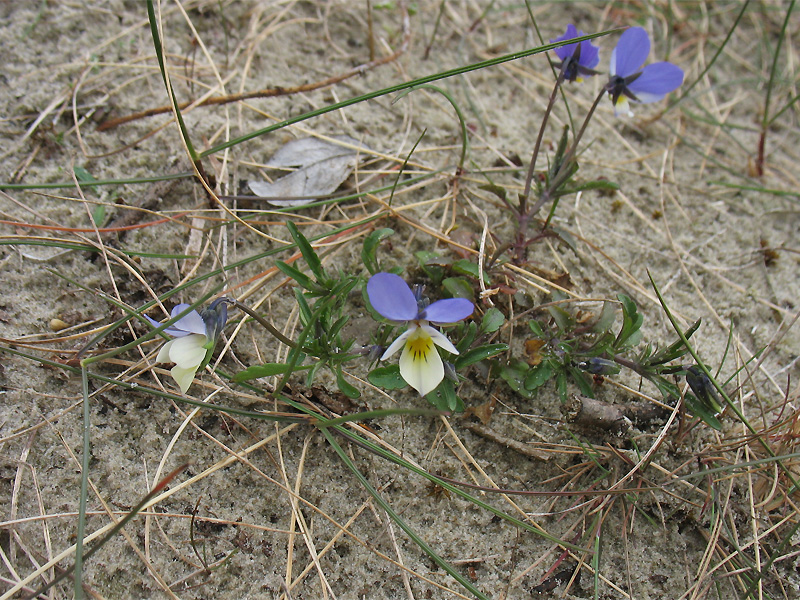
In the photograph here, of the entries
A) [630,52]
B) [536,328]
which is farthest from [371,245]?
[630,52]

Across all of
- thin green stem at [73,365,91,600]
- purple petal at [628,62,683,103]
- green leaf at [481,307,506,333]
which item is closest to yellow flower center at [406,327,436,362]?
green leaf at [481,307,506,333]

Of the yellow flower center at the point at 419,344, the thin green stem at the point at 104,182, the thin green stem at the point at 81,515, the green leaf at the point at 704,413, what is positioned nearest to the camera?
the thin green stem at the point at 81,515

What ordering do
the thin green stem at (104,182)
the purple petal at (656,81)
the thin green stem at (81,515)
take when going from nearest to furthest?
1. the thin green stem at (81,515)
2. the purple petal at (656,81)
3. the thin green stem at (104,182)

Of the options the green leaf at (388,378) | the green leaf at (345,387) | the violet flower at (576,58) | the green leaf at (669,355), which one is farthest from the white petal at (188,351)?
the violet flower at (576,58)

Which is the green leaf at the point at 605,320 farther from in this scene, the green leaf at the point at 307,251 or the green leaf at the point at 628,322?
the green leaf at the point at 307,251

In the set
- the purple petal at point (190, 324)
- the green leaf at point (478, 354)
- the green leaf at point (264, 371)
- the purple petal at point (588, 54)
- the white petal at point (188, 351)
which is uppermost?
the purple petal at point (588, 54)

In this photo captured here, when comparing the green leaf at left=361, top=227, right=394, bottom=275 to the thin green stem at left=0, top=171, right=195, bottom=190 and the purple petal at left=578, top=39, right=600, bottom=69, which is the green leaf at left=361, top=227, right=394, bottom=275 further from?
the purple petal at left=578, top=39, right=600, bottom=69

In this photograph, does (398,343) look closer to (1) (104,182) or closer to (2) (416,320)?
(2) (416,320)
